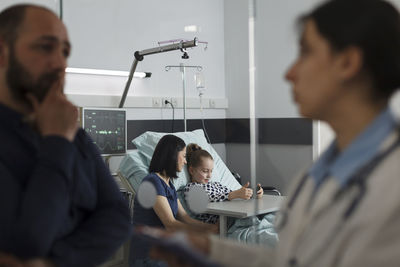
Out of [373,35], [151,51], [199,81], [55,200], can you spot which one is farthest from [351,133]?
[151,51]

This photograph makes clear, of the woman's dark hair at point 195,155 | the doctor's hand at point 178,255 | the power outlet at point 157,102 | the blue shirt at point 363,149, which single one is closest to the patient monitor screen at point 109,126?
the power outlet at point 157,102

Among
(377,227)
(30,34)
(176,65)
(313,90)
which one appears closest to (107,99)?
(176,65)

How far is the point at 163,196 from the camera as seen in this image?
2281 millimetres

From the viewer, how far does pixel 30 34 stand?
4.18 feet

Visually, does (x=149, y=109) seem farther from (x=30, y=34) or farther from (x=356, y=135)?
(x=356, y=135)

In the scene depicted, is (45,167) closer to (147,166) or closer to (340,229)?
(340,229)

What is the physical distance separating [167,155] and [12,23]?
3.80 feet

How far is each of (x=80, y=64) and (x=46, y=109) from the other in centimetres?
122

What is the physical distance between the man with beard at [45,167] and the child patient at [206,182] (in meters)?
0.86

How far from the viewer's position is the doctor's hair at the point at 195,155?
7.48ft

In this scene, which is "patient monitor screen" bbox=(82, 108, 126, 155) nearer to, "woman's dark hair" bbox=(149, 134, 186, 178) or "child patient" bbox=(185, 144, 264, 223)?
"woman's dark hair" bbox=(149, 134, 186, 178)

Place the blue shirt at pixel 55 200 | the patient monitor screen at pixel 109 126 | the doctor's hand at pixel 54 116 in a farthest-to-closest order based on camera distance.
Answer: the patient monitor screen at pixel 109 126, the doctor's hand at pixel 54 116, the blue shirt at pixel 55 200

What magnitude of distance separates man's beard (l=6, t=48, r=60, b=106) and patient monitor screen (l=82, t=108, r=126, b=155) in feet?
3.64

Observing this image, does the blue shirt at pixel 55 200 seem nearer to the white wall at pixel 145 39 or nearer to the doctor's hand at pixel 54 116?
the doctor's hand at pixel 54 116
